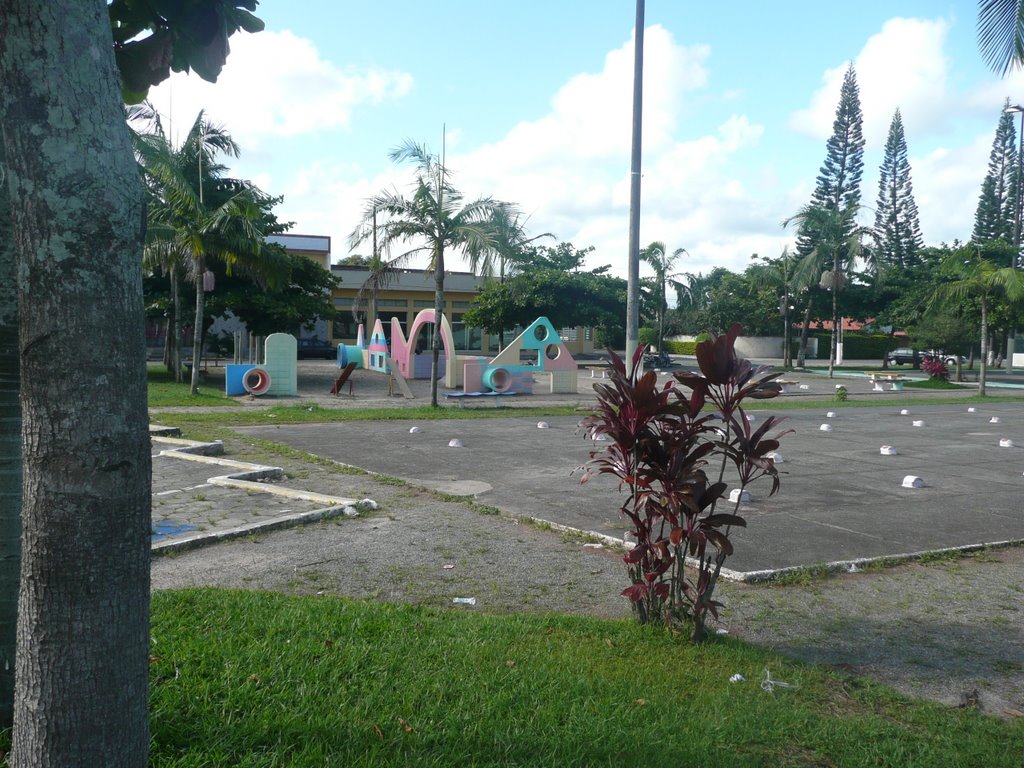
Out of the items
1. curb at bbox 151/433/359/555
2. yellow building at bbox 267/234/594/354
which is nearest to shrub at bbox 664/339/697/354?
yellow building at bbox 267/234/594/354

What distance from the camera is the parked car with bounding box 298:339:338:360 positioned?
162ft

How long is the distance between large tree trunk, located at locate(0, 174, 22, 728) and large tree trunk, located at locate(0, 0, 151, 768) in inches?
35.0

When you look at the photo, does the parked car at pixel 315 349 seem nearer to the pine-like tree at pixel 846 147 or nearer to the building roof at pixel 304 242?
the building roof at pixel 304 242

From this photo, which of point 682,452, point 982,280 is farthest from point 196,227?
point 982,280

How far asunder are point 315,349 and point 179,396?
28.4 metres

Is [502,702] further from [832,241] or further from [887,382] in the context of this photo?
[832,241]

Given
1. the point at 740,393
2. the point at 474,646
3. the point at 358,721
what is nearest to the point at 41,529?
the point at 358,721

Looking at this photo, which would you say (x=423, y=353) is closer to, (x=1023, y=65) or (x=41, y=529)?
(x=1023, y=65)

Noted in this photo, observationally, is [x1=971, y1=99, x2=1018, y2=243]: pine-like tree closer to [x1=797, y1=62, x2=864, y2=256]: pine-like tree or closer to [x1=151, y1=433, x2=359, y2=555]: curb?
[x1=797, y1=62, x2=864, y2=256]: pine-like tree

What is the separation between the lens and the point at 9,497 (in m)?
3.15

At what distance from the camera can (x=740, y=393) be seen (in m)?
4.29

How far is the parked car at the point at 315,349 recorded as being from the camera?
4947 centimetres

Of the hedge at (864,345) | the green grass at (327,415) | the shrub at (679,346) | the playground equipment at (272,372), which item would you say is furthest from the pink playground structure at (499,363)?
the hedge at (864,345)

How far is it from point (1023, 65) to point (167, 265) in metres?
19.8
